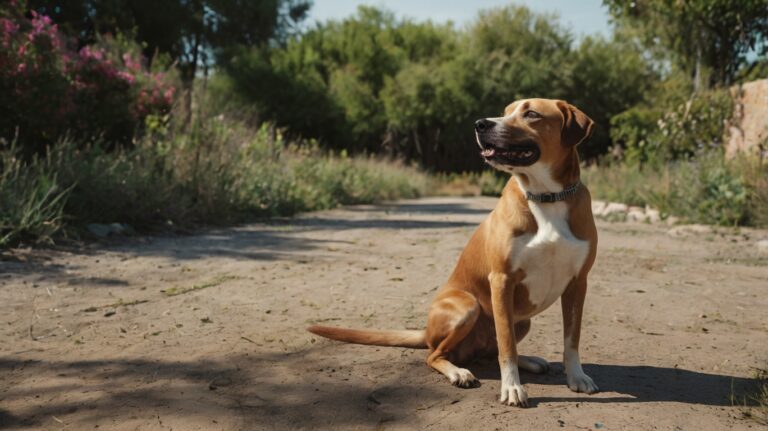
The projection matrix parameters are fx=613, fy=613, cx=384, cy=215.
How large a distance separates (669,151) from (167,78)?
11106 millimetres

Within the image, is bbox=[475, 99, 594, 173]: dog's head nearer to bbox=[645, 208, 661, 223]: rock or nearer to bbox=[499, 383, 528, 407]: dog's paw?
bbox=[499, 383, 528, 407]: dog's paw

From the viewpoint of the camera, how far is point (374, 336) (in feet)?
10.5

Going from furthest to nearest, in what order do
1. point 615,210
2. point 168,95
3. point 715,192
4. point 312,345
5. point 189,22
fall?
point 189,22
point 615,210
point 168,95
point 715,192
point 312,345

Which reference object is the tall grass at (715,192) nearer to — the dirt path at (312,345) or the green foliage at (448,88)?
the dirt path at (312,345)

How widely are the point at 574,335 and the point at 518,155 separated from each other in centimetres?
87

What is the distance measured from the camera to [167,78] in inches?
423

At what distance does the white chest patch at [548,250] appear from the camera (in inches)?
104

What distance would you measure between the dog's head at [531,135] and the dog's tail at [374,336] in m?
1.04

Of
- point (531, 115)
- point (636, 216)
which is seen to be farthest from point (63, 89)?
point (636, 216)

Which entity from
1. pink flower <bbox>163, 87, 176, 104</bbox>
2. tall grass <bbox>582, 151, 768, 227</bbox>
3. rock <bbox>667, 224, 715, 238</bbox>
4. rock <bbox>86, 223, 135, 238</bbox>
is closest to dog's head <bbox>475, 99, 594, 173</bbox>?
rock <bbox>86, 223, 135, 238</bbox>

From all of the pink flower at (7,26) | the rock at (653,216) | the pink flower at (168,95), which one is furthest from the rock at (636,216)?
the pink flower at (7,26)

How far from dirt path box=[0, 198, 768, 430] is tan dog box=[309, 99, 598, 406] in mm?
209

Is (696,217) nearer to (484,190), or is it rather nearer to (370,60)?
(484,190)

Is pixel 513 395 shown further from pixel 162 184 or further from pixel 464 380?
pixel 162 184
